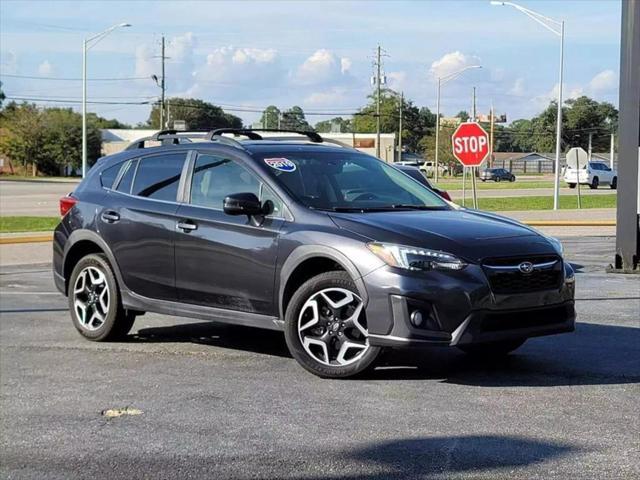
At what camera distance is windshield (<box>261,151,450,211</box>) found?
22.7 ft

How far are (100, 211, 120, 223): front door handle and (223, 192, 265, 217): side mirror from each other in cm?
148

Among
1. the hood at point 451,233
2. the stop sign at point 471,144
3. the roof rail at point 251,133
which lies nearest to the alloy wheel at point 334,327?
the hood at point 451,233

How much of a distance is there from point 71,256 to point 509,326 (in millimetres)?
4250

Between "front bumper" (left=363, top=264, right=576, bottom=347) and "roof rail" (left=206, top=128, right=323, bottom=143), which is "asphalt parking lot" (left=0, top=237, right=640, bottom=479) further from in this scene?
"roof rail" (left=206, top=128, right=323, bottom=143)

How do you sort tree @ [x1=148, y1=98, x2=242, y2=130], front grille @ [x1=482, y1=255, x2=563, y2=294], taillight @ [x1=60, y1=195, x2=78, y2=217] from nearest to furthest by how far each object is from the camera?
1. front grille @ [x1=482, y1=255, x2=563, y2=294]
2. taillight @ [x1=60, y1=195, x2=78, y2=217]
3. tree @ [x1=148, y1=98, x2=242, y2=130]

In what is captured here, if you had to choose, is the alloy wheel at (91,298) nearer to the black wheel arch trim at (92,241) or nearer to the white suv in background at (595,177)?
the black wheel arch trim at (92,241)

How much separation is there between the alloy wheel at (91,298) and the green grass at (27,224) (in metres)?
15.6

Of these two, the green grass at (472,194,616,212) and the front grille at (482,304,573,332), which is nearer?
the front grille at (482,304,573,332)

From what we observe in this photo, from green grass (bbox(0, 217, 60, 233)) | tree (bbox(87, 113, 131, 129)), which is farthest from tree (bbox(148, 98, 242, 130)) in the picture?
green grass (bbox(0, 217, 60, 233))

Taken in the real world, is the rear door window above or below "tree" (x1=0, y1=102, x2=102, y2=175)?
below

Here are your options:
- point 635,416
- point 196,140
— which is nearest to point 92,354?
point 196,140

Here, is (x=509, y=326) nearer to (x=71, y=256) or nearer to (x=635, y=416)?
(x=635, y=416)

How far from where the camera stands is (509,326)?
615 centimetres

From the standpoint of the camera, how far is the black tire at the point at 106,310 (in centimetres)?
794
